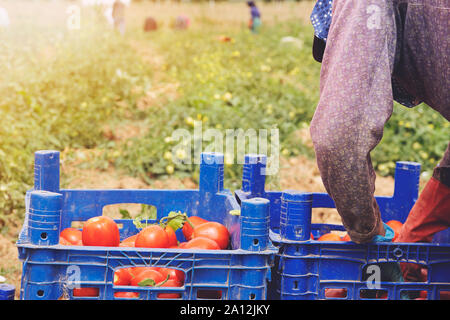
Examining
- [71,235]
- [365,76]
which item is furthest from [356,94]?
[71,235]

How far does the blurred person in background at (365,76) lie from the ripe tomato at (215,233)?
565 millimetres

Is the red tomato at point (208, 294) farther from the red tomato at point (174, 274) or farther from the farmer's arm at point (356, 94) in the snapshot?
the farmer's arm at point (356, 94)

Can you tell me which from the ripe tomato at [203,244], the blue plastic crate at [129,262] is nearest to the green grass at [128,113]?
the ripe tomato at [203,244]

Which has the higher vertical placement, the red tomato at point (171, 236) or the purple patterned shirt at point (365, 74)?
the purple patterned shirt at point (365, 74)

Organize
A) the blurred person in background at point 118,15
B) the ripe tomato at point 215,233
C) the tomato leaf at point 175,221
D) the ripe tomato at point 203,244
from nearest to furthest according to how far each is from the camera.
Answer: the ripe tomato at point 203,244 → the ripe tomato at point 215,233 → the tomato leaf at point 175,221 → the blurred person in background at point 118,15

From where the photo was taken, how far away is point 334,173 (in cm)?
149

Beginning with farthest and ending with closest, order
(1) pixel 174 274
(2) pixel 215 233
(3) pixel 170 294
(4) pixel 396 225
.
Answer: (4) pixel 396 225 < (2) pixel 215 233 < (1) pixel 174 274 < (3) pixel 170 294

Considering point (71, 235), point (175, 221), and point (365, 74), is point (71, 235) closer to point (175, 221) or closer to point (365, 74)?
point (175, 221)

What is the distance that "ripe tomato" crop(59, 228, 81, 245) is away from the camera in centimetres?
207

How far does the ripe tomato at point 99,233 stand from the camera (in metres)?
1.91

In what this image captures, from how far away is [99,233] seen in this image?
191 centimetres

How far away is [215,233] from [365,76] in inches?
33.2

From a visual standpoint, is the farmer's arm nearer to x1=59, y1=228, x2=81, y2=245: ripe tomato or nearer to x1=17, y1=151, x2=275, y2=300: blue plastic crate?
x1=17, y1=151, x2=275, y2=300: blue plastic crate

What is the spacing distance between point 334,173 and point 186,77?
5295 mm
